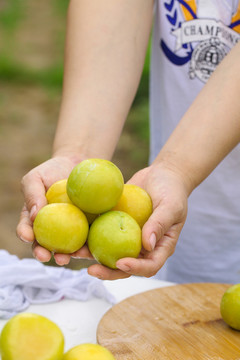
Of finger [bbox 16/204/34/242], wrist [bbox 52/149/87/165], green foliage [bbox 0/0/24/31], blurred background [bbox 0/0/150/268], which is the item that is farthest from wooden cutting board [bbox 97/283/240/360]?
green foliage [bbox 0/0/24/31]

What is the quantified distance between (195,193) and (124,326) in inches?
25.1

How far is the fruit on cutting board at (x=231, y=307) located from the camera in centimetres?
139

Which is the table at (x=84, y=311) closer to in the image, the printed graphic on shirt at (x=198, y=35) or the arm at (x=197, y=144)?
the arm at (x=197, y=144)

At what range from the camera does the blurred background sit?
4148mm

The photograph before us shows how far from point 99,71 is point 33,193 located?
0.49 metres

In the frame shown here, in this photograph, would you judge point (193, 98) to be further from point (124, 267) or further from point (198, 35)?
point (124, 267)

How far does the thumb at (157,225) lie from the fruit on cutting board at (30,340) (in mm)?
305

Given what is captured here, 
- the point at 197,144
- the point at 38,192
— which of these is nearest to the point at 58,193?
the point at 38,192

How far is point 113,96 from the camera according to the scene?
1.73 m

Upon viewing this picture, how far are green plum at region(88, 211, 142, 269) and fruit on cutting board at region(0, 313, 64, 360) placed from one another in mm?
263

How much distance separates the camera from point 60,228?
50.0 inches

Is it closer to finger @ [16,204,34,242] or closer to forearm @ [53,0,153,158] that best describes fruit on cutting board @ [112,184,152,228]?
finger @ [16,204,34,242]

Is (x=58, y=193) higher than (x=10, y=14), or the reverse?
(x=58, y=193)

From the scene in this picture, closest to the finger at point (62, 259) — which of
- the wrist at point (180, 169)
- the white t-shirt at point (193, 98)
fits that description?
the wrist at point (180, 169)
